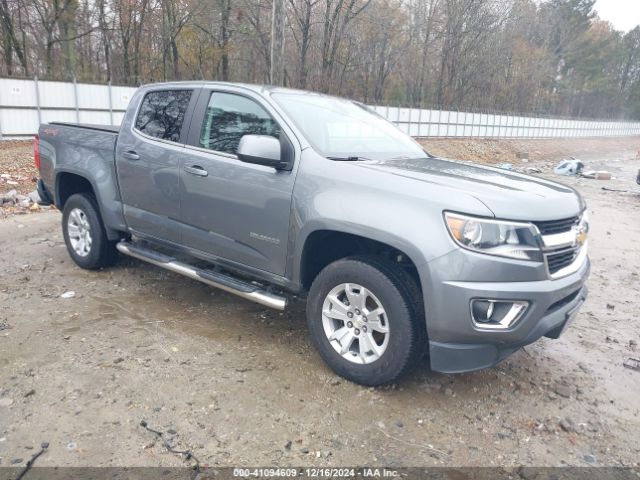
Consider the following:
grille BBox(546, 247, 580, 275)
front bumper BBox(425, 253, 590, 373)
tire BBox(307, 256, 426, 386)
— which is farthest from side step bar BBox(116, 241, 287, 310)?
grille BBox(546, 247, 580, 275)

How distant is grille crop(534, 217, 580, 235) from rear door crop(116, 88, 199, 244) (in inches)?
108

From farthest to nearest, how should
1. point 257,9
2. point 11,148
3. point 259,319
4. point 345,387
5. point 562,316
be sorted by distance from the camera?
1. point 257,9
2. point 11,148
3. point 259,319
4. point 345,387
5. point 562,316

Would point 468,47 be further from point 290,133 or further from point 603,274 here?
point 290,133

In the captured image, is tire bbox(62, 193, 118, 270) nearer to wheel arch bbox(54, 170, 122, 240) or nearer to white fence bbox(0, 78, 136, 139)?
wheel arch bbox(54, 170, 122, 240)

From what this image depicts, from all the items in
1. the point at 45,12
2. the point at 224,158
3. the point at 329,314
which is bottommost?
the point at 329,314

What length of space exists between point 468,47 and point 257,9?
21777 millimetres

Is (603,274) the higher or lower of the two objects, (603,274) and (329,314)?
the lower

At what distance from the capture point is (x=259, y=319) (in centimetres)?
429

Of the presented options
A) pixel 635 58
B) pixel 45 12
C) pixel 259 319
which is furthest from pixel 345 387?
pixel 635 58

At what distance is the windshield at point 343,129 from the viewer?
3.63m

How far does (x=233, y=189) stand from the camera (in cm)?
365

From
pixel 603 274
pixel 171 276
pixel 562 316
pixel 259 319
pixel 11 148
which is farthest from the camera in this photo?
pixel 11 148

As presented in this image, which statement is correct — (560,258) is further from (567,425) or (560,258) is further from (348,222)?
(348,222)

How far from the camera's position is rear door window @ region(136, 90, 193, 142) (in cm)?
424
